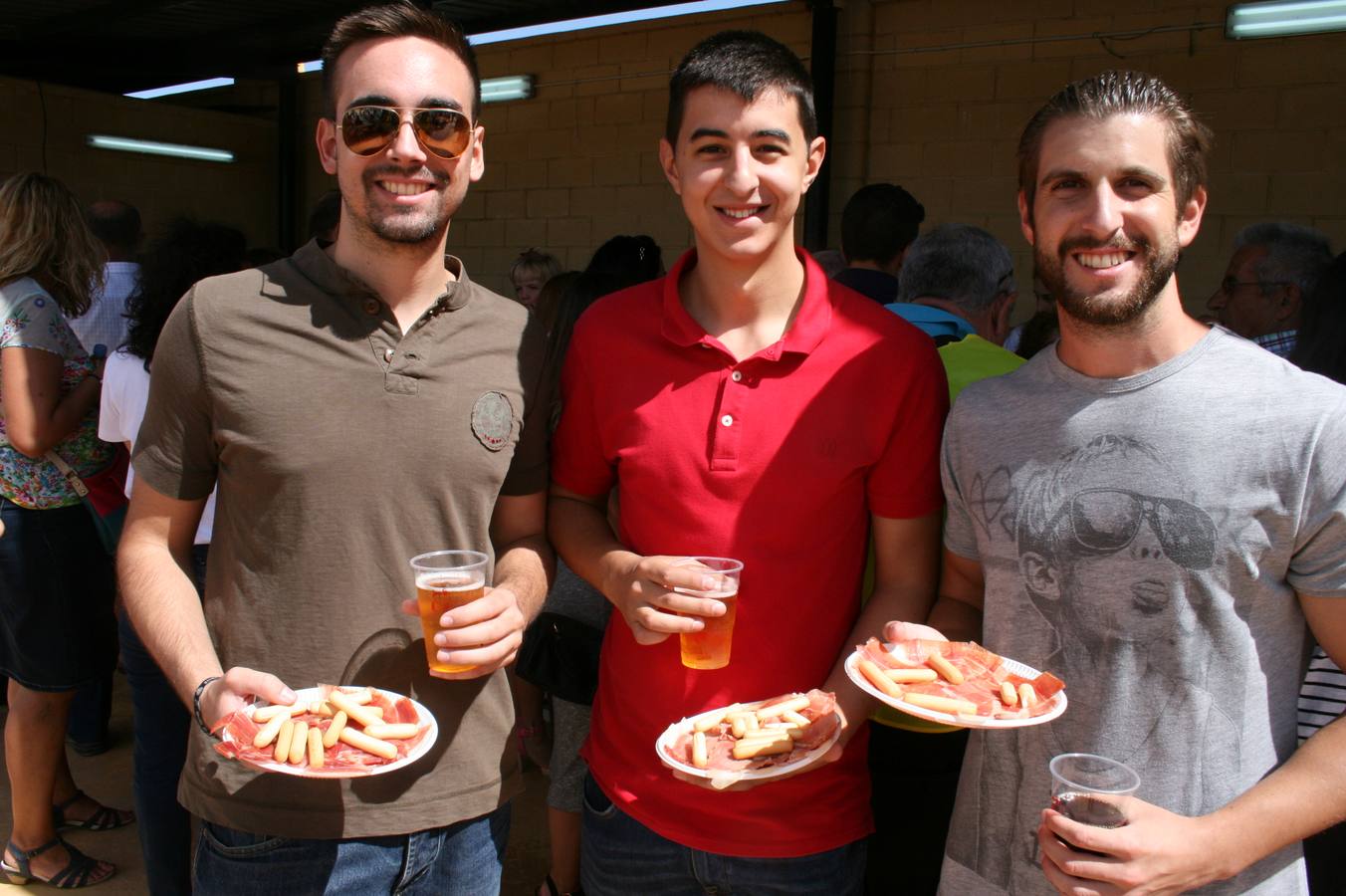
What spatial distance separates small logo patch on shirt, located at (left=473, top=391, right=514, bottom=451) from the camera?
2.04m

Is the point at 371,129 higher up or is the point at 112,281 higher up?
the point at 371,129

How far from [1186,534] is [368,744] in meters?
1.36

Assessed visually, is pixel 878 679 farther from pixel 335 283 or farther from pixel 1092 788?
pixel 335 283

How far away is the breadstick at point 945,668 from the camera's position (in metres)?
1.75

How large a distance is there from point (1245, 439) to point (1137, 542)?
0.23 meters

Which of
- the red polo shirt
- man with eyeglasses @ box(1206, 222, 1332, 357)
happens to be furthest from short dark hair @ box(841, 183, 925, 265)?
the red polo shirt

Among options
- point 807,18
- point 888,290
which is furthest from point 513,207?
point 888,290

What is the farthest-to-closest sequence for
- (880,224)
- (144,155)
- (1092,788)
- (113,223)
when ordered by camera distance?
(144,155), (113,223), (880,224), (1092,788)

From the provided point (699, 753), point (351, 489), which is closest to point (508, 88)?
point (351, 489)

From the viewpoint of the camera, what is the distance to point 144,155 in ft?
35.0

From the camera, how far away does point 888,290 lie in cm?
499

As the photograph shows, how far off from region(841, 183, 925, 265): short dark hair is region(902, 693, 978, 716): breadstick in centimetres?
378

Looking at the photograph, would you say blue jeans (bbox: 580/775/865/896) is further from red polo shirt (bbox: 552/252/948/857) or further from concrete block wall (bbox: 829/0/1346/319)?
concrete block wall (bbox: 829/0/1346/319)

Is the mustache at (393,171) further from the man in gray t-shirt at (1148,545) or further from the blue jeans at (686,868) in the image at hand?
the blue jeans at (686,868)
